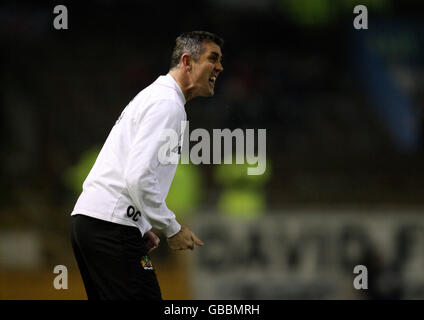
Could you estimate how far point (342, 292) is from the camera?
29.1 feet

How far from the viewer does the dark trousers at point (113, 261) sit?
3777mm

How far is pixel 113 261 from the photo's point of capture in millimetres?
3787

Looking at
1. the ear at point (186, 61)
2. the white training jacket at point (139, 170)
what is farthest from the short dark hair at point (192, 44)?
the white training jacket at point (139, 170)

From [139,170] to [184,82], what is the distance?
0.68 meters

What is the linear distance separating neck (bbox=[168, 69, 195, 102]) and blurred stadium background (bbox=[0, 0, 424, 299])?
15.6 feet

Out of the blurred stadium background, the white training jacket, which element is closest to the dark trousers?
the white training jacket

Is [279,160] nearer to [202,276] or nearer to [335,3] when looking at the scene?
[335,3]

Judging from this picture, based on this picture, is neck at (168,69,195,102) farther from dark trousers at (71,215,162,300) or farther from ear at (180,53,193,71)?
dark trousers at (71,215,162,300)

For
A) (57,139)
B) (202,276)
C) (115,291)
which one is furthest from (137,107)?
(57,139)

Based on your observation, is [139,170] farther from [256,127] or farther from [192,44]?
[256,127]

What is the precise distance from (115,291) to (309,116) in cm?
1209

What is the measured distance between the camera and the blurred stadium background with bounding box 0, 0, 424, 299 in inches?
350

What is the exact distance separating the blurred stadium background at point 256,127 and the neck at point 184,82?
4.76 m

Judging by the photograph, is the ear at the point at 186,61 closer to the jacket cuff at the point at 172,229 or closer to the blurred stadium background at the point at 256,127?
the jacket cuff at the point at 172,229
